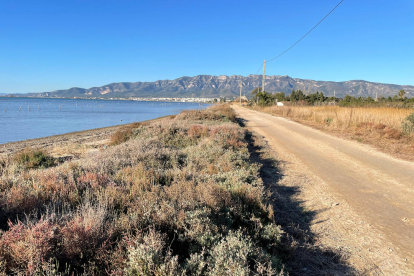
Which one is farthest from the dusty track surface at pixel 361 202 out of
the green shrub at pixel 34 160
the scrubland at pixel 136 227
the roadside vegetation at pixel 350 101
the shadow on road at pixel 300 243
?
the roadside vegetation at pixel 350 101

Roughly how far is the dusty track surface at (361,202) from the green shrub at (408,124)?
3316 millimetres

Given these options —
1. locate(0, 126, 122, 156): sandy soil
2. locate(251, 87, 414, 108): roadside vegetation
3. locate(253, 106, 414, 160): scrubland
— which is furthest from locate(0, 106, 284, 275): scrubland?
locate(251, 87, 414, 108): roadside vegetation

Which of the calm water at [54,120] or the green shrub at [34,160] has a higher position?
the green shrub at [34,160]

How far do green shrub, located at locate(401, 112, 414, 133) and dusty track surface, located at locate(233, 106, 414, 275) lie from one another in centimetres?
332

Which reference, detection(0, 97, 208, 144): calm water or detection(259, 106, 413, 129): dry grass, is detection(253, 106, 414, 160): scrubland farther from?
detection(0, 97, 208, 144): calm water

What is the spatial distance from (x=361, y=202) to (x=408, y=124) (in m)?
9.38

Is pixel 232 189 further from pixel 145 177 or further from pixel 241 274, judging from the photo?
pixel 241 274

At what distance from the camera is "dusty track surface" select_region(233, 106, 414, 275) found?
3.48 metres

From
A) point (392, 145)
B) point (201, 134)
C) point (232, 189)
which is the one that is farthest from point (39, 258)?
point (392, 145)

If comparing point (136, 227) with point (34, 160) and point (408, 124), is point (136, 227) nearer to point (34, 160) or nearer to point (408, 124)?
point (34, 160)

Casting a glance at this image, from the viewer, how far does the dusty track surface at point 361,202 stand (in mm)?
3480

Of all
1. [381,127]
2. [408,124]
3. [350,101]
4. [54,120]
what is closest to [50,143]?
[381,127]

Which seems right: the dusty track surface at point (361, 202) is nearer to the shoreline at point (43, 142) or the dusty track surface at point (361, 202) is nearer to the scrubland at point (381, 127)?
the scrubland at point (381, 127)

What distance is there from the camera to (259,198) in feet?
14.5
